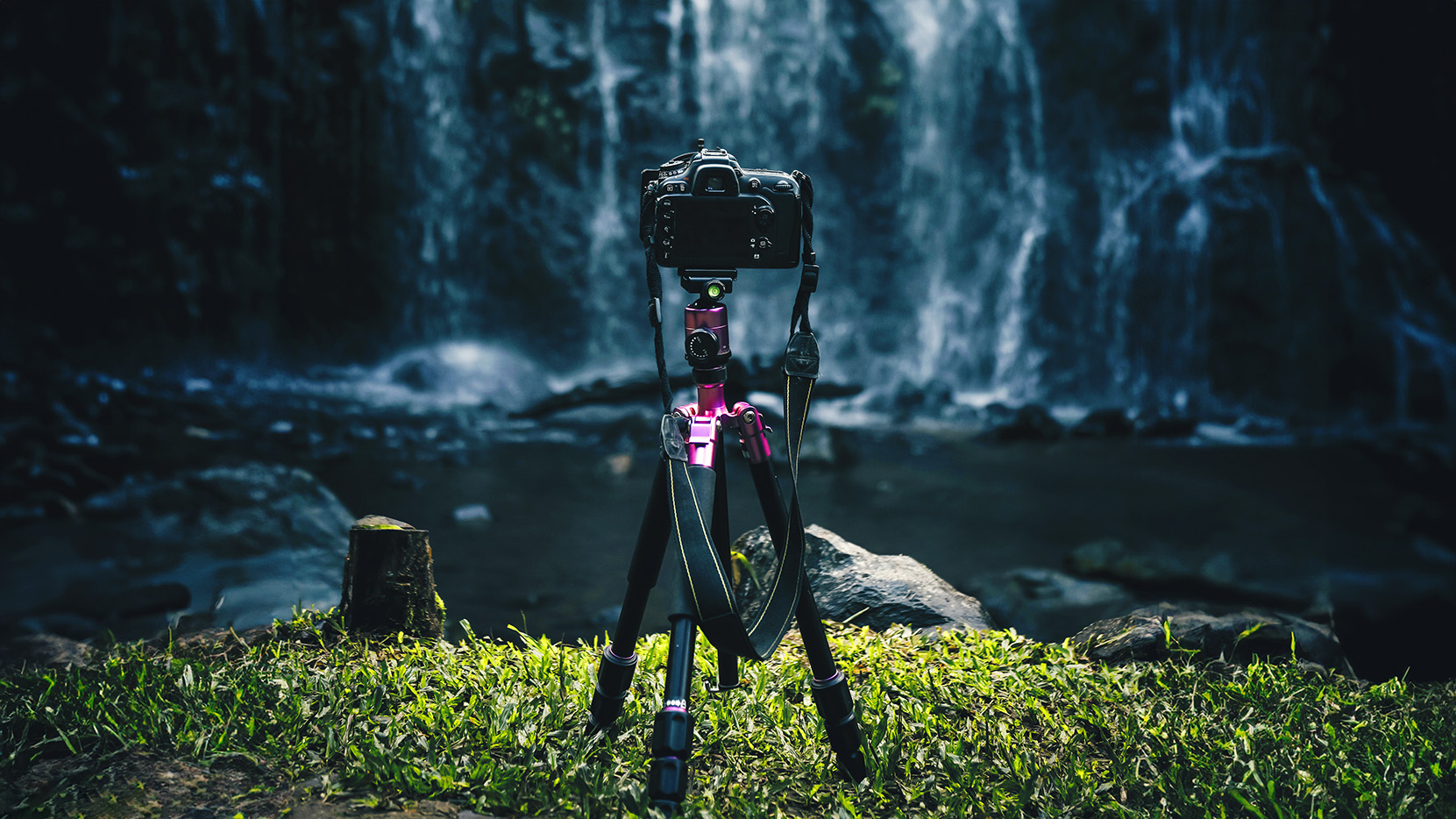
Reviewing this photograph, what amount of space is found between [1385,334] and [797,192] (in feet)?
50.0

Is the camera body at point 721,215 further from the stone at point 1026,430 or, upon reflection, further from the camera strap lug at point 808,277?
the stone at point 1026,430

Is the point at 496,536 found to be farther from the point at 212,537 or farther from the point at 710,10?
the point at 710,10

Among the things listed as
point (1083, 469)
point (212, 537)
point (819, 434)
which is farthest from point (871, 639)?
point (1083, 469)

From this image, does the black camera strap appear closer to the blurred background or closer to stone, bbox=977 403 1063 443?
the blurred background

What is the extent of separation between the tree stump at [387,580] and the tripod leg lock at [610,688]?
1.08m

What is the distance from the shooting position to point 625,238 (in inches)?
627

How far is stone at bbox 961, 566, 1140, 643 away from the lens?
189 inches

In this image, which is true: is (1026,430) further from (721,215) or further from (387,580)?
(721,215)

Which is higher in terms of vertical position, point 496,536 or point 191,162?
point 191,162

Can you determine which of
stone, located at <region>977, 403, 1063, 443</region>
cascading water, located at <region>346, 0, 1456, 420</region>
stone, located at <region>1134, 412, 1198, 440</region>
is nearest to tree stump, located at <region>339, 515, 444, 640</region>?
stone, located at <region>977, 403, 1063, 443</region>

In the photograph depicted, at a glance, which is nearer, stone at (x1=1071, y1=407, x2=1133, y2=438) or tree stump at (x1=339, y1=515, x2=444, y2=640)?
tree stump at (x1=339, y1=515, x2=444, y2=640)

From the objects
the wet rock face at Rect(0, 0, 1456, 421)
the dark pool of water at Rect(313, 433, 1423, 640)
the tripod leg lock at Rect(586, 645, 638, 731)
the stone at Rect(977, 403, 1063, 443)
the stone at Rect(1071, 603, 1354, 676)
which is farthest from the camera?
the wet rock face at Rect(0, 0, 1456, 421)

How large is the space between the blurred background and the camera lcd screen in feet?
17.4

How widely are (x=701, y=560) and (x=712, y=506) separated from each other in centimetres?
17
